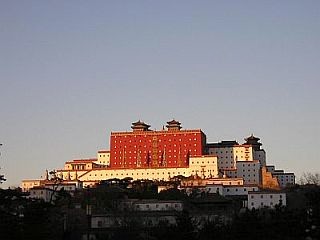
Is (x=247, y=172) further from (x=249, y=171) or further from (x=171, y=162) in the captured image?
(x=171, y=162)

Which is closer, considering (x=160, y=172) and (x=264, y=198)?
(x=264, y=198)

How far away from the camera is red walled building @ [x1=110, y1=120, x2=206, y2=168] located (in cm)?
7581

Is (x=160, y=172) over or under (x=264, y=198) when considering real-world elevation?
over

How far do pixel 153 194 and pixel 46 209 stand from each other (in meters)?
38.7

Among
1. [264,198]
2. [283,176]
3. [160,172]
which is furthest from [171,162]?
[264,198]

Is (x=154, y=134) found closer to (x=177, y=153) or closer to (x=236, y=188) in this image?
(x=177, y=153)

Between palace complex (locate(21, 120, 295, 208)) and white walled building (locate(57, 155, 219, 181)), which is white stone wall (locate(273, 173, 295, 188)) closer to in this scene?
palace complex (locate(21, 120, 295, 208))

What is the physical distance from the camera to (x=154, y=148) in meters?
76.4

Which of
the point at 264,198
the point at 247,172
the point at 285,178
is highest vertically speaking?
the point at 247,172

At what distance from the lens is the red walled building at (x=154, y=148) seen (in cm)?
7581

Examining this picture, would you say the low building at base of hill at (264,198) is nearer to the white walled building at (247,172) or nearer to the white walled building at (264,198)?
the white walled building at (264,198)

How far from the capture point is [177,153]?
76.1 metres

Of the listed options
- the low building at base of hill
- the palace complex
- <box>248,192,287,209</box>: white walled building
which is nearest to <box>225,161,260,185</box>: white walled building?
the palace complex

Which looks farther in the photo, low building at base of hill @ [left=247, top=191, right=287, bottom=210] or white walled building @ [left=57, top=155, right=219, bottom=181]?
white walled building @ [left=57, top=155, right=219, bottom=181]
